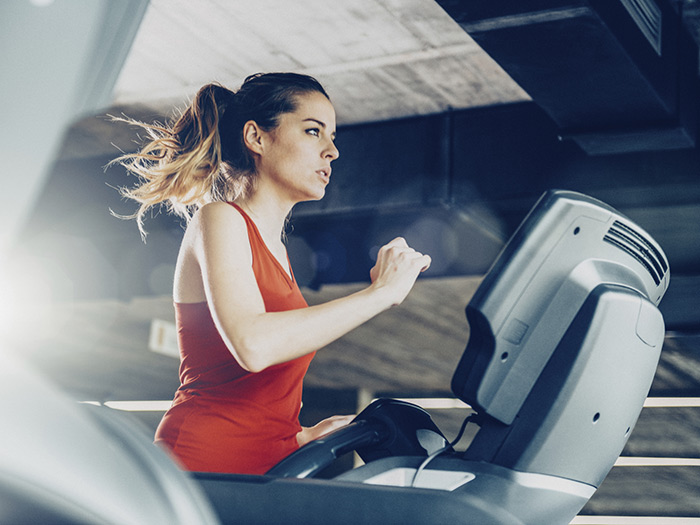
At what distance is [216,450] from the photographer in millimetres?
1508

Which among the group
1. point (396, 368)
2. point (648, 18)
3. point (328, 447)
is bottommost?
point (396, 368)

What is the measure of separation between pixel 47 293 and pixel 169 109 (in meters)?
2.62

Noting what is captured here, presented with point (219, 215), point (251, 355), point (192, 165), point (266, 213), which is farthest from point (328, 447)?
point (192, 165)

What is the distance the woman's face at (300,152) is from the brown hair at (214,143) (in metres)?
0.02

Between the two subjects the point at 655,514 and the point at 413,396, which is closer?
the point at 413,396

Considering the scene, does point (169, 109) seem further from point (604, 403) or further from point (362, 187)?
point (604, 403)

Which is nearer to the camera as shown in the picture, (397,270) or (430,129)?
(397,270)

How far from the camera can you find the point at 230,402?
1531mm

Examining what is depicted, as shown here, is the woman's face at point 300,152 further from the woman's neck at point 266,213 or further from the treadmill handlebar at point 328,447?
the treadmill handlebar at point 328,447

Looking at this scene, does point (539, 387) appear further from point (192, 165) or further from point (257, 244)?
point (192, 165)

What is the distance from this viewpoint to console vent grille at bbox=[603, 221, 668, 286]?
1.35m

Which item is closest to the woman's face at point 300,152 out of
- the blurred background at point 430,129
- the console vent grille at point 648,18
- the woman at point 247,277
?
the woman at point 247,277

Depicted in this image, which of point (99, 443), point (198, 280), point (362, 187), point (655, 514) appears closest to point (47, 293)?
point (362, 187)

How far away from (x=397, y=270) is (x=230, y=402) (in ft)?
1.19
